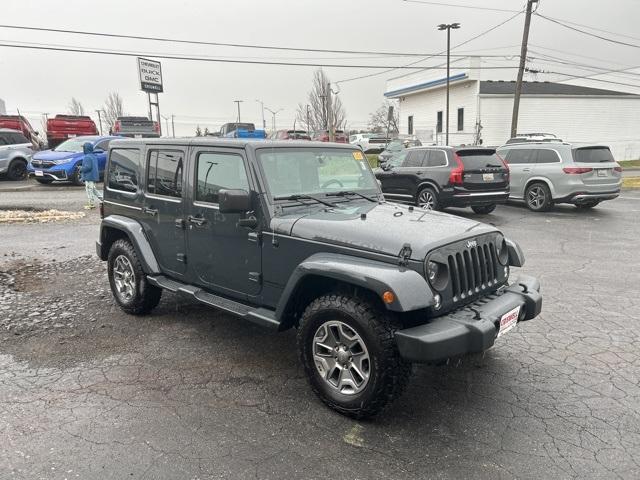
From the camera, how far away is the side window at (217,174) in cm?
403

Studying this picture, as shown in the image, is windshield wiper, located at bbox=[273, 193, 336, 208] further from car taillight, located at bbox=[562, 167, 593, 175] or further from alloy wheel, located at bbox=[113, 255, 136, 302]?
car taillight, located at bbox=[562, 167, 593, 175]

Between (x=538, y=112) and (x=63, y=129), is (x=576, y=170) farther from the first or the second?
(x=538, y=112)

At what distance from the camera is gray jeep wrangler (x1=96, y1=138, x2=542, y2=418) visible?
308 cm

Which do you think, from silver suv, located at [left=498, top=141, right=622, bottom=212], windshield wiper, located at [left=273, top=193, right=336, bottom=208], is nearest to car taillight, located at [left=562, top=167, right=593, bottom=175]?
silver suv, located at [left=498, top=141, right=622, bottom=212]

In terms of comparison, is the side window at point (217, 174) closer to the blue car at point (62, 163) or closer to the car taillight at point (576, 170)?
the car taillight at point (576, 170)

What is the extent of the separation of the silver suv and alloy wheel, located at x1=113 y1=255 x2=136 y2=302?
10408 millimetres

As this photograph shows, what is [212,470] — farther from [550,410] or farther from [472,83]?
[472,83]

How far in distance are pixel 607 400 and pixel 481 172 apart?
8.20 meters

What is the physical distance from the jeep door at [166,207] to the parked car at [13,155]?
1636cm

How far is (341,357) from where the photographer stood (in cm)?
333

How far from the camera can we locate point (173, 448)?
298 cm

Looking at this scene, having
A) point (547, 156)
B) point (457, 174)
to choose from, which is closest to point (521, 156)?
point (547, 156)

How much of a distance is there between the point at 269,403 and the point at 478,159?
9169mm

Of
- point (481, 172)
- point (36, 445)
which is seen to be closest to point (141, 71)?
point (481, 172)
